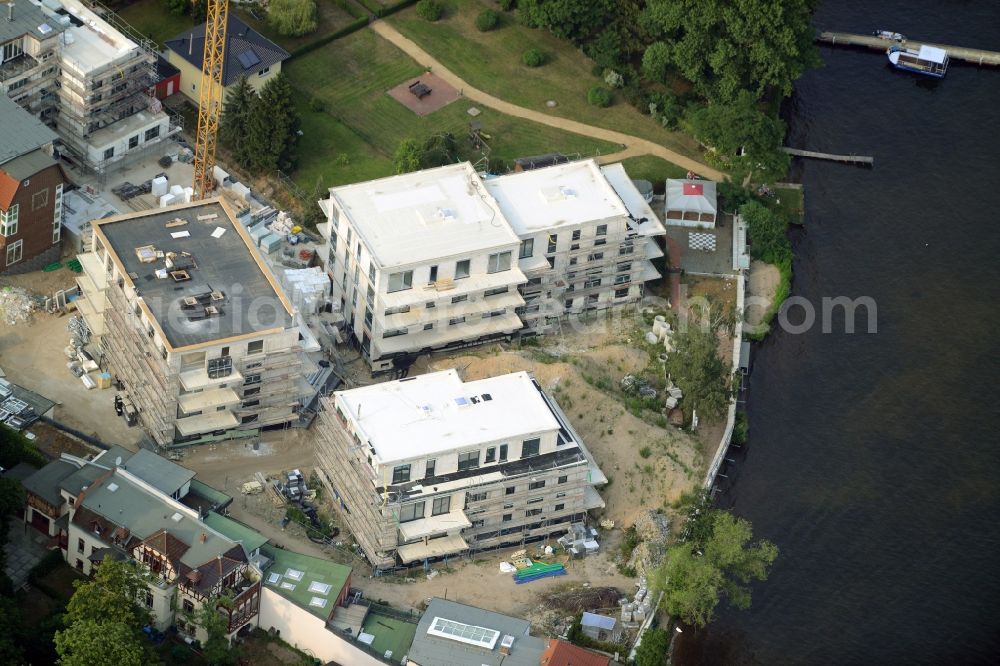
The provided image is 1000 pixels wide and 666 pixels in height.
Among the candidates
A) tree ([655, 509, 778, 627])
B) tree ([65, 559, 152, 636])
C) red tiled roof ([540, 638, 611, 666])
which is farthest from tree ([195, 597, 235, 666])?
tree ([655, 509, 778, 627])

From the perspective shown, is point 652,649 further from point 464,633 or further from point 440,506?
point 440,506

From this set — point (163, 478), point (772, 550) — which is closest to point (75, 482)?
point (163, 478)

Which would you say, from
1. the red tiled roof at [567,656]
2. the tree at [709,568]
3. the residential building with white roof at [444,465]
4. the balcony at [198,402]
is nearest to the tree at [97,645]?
the residential building with white roof at [444,465]

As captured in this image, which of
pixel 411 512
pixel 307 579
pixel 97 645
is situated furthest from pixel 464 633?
pixel 97 645

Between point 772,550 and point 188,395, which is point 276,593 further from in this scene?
point 772,550

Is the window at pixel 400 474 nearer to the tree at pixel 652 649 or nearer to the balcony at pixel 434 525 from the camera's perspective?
the balcony at pixel 434 525
